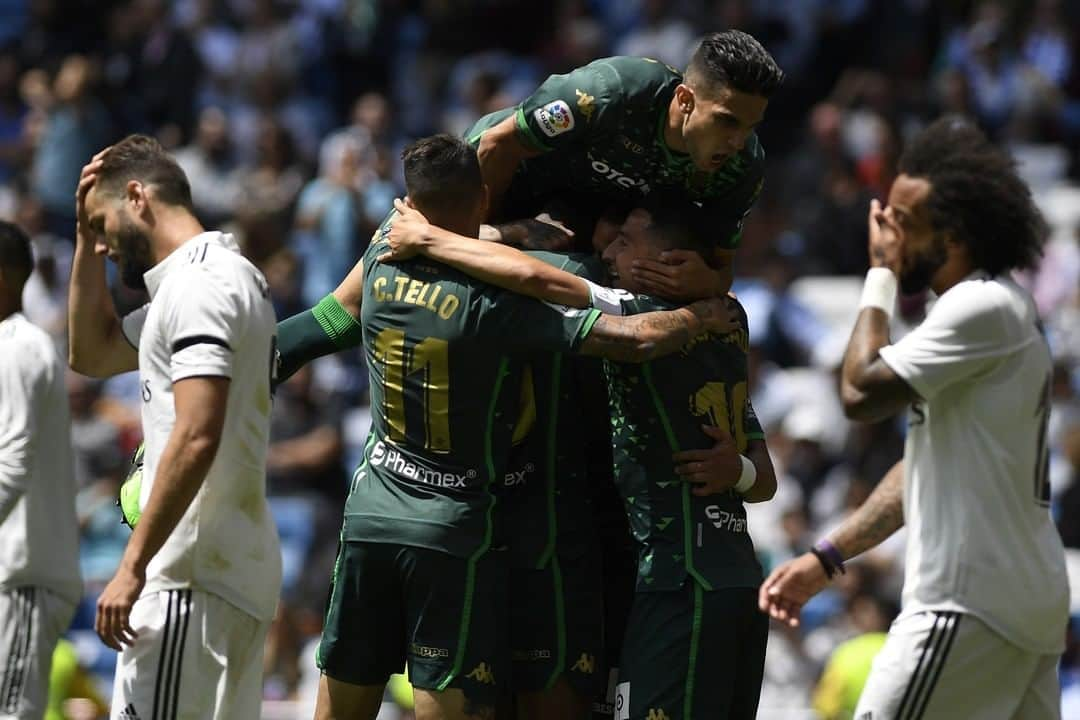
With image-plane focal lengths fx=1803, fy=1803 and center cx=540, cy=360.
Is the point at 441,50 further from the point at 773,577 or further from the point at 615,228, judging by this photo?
the point at 773,577

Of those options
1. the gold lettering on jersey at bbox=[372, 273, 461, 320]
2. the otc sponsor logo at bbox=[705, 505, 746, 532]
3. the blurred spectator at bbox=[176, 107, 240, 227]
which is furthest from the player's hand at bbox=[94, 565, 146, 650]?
the blurred spectator at bbox=[176, 107, 240, 227]

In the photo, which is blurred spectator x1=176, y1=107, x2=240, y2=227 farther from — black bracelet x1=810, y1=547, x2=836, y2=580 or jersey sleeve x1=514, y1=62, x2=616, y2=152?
black bracelet x1=810, y1=547, x2=836, y2=580

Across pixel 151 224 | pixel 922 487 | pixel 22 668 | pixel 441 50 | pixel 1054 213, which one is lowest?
pixel 22 668

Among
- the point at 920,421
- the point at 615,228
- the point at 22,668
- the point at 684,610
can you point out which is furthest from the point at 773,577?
the point at 22,668

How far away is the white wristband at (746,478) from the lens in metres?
6.46

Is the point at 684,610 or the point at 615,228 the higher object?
the point at 615,228

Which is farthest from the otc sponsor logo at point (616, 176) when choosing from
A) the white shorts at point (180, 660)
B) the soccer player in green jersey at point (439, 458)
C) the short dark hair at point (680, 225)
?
the white shorts at point (180, 660)

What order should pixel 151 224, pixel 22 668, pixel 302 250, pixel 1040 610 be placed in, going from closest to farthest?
pixel 1040 610 < pixel 151 224 < pixel 22 668 < pixel 302 250

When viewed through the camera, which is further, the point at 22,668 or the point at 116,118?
the point at 116,118

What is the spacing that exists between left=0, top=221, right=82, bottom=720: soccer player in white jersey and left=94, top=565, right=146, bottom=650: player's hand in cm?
183

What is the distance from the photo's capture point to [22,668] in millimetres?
7430

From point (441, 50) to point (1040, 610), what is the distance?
12847 millimetres

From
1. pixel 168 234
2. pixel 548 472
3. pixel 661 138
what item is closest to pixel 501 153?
pixel 661 138

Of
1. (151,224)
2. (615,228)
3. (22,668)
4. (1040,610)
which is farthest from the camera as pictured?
(22,668)
